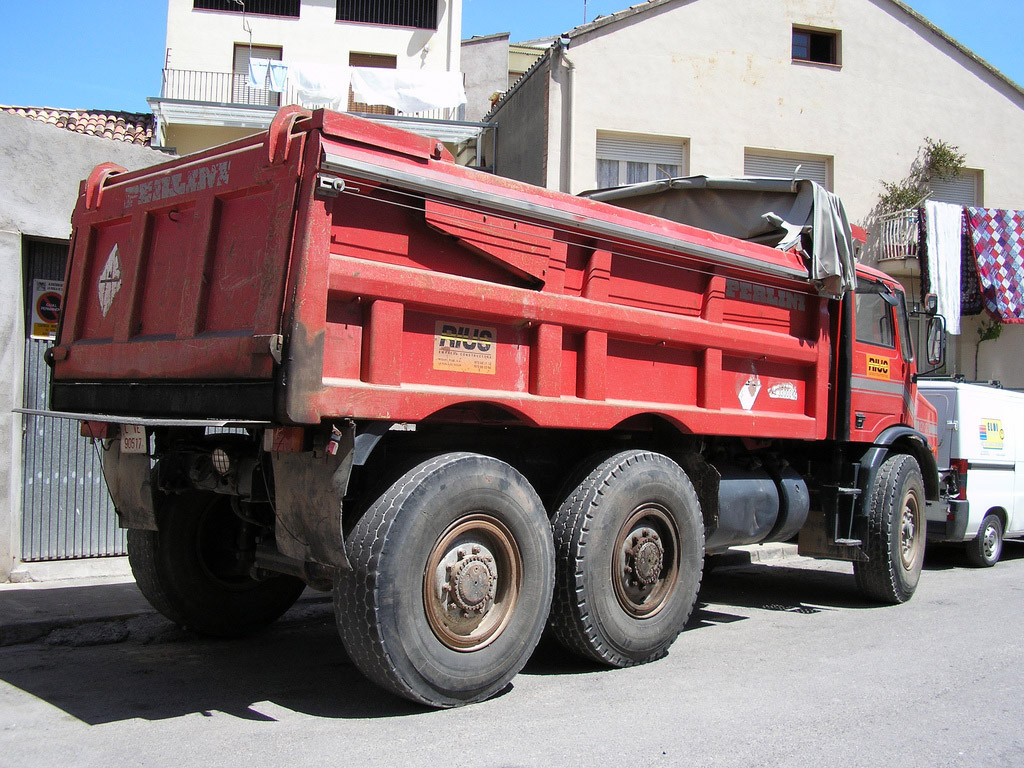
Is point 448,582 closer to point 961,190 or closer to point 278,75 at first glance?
point 961,190

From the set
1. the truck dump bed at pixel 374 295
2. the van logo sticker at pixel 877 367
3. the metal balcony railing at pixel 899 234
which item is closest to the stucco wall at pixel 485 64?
the metal balcony railing at pixel 899 234

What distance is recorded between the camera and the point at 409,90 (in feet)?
73.0

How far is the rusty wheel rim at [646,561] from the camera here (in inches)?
211

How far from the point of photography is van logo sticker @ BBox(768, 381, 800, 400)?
6773 mm

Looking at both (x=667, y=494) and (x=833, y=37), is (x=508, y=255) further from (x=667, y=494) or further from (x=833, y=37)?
(x=833, y=37)

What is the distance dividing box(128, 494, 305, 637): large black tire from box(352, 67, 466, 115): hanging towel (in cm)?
1789

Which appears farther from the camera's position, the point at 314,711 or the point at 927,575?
the point at 927,575

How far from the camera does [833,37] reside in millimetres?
17312

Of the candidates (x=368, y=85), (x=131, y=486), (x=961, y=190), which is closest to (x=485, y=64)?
(x=368, y=85)

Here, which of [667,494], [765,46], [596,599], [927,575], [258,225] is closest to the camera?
[258,225]

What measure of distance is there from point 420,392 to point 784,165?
14058mm

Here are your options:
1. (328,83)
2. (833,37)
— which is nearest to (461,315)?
(833,37)

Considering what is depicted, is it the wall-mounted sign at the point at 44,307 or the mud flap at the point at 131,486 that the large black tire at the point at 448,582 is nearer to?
the mud flap at the point at 131,486

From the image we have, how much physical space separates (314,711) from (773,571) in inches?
268
